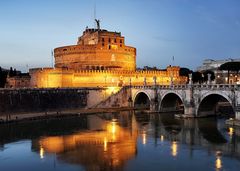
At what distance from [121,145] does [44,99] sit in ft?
83.4

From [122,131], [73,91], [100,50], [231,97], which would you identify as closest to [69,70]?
[73,91]

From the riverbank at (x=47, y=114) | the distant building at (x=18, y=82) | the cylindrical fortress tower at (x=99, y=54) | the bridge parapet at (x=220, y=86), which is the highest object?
the cylindrical fortress tower at (x=99, y=54)

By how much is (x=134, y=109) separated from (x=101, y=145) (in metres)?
27.8

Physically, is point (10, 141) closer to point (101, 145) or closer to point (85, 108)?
point (101, 145)

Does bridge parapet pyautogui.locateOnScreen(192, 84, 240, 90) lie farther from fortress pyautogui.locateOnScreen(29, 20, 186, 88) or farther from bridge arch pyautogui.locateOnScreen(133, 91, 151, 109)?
fortress pyautogui.locateOnScreen(29, 20, 186, 88)

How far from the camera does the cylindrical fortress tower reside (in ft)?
226

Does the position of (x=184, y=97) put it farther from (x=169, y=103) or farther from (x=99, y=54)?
(x=99, y=54)

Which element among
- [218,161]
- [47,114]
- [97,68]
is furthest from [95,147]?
[97,68]

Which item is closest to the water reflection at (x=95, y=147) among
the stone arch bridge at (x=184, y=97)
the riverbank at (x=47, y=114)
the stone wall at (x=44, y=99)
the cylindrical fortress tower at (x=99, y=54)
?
the stone arch bridge at (x=184, y=97)

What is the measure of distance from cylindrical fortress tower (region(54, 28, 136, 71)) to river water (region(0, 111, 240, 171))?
98.7 ft

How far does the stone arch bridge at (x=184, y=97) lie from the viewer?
116 ft

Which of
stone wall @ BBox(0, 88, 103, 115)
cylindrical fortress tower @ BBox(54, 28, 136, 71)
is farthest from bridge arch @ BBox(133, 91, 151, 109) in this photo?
cylindrical fortress tower @ BBox(54, 28, 136, 71)

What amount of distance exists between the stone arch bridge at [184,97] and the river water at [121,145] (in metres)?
2.14

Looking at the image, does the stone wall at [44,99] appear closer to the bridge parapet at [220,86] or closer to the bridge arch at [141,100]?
the bridge arch at [141,100]
